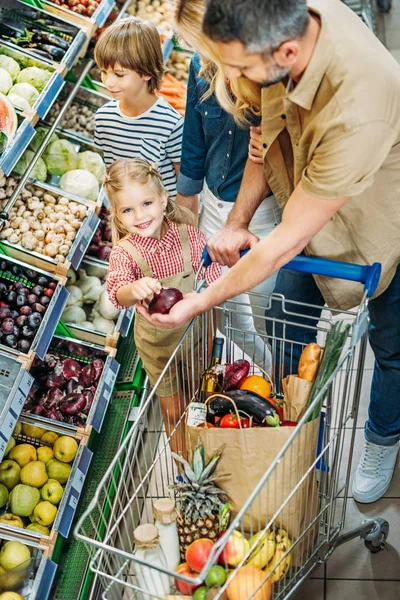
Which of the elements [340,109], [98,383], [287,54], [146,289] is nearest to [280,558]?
[146,289]

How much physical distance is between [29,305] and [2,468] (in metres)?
0.70

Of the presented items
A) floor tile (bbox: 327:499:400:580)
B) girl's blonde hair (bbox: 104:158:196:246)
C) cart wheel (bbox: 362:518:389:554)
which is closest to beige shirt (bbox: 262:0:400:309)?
girl's blonde hair (bbox: 104:158:196:246)

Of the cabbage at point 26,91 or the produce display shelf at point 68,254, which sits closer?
the produce display shelf at point 68,254

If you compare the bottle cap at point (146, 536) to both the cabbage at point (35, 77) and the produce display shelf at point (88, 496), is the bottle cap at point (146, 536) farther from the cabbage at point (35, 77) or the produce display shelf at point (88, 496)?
the cabbage at point (35, 77)

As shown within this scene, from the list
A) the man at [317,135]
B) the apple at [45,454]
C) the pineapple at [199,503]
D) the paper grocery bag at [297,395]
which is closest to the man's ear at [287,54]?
the man at [317,135]

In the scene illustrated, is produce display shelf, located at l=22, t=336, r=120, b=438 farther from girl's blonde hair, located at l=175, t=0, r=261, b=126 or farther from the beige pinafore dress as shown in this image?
girl's blonde hair, located at l=175, t=0, r=261, b=126

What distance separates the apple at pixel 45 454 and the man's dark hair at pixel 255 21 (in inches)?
85.8

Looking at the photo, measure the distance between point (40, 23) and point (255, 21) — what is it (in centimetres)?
262

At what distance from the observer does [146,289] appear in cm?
238

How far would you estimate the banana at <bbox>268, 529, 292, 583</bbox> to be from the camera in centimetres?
203

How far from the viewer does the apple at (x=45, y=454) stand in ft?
10.8

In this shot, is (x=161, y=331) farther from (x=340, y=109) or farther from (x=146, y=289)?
(x=340, y=109)

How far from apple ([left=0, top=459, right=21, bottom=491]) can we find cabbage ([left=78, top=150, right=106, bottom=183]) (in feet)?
5.56

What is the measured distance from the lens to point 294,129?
1.97 meters
